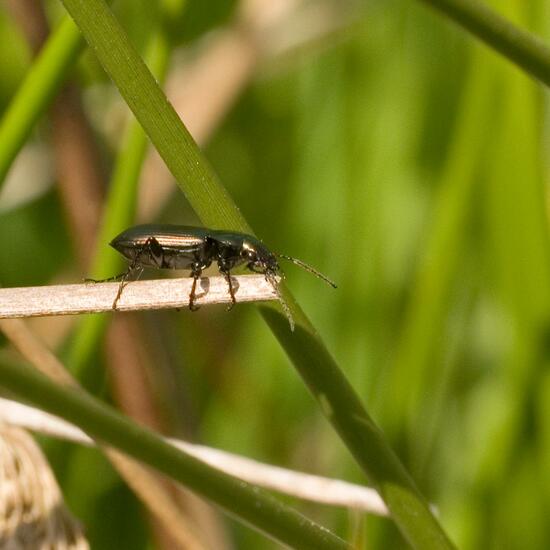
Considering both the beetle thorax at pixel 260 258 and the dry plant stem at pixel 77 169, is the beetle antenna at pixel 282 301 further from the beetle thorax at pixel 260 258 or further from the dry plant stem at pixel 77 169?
the dry plant stem at pixel 77 169

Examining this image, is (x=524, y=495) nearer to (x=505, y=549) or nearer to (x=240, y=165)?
(x=505, y=549)

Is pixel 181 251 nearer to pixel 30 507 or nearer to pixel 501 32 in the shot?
pixel 30 507

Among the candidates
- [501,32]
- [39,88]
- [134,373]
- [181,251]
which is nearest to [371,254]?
[134,373]

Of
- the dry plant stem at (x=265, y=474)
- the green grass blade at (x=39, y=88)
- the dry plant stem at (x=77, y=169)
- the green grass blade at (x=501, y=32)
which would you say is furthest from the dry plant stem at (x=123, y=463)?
the green grass blade at (x=501, y=32)

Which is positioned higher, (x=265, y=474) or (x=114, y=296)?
(x=114, y=296)

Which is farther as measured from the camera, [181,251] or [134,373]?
[134,373]

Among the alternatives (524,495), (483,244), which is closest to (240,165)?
(483,244)
